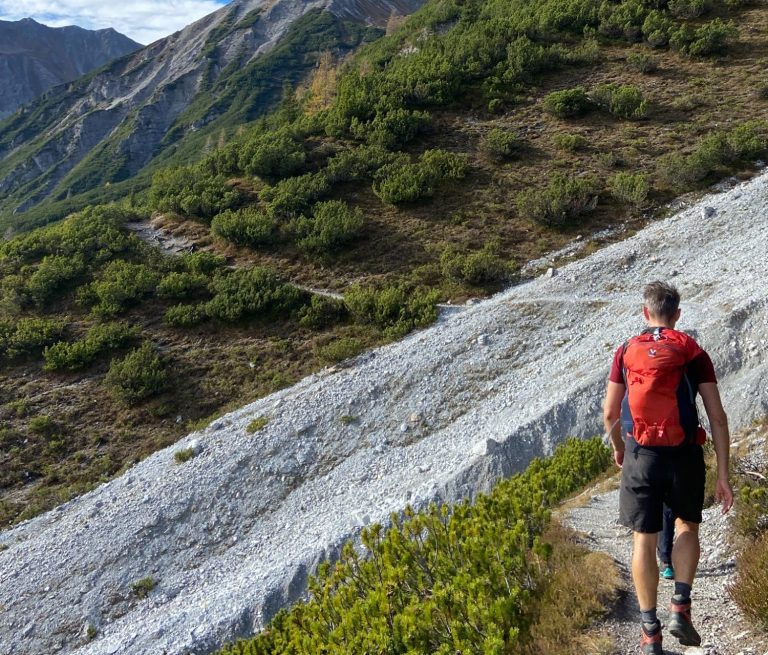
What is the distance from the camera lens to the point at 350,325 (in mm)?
16953

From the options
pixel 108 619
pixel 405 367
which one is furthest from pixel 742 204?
pixel 108 619

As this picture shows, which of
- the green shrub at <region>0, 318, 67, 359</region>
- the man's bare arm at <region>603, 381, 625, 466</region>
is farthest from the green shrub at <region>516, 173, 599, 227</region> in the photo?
the green shrub at <region>0, 318, 67, 359</region>

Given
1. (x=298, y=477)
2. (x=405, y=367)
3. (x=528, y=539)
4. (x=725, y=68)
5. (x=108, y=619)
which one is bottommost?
(x=108, y=619)

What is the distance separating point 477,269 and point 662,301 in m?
13.1

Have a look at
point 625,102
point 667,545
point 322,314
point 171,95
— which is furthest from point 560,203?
point 171,95

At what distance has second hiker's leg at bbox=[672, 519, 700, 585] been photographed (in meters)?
4.04

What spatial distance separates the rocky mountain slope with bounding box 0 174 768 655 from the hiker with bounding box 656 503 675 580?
5261 millimetres

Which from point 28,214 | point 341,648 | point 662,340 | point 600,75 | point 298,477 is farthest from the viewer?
point 28,214

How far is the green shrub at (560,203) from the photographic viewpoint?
1902cm

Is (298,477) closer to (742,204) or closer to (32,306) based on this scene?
(32,306)

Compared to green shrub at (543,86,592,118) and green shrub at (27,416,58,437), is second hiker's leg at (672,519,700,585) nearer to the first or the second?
green shrub at (27,416,58,437)

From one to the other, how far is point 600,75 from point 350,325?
70.5ft

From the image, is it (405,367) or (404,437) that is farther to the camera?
(405,367)

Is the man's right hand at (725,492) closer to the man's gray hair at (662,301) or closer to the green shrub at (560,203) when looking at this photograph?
the man's gray hair at (662,301)
